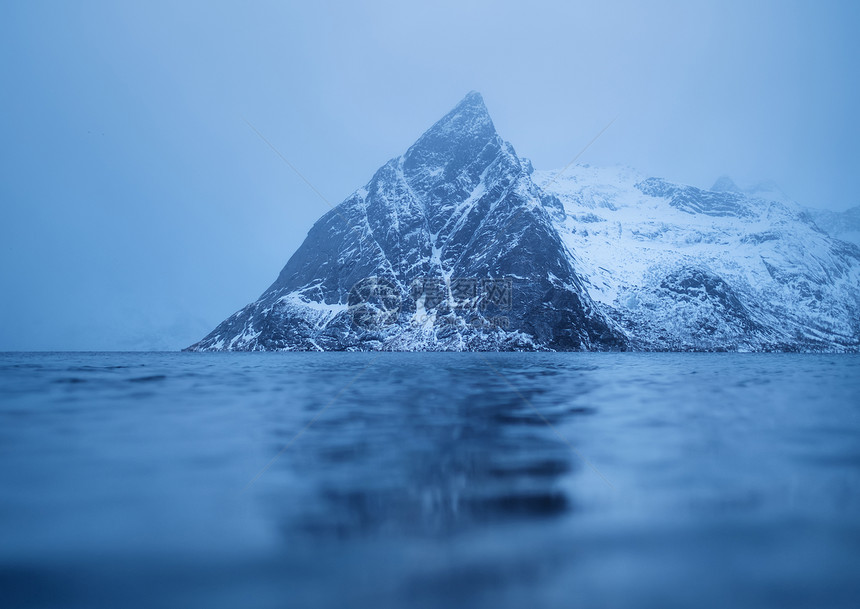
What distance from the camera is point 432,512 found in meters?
9.11

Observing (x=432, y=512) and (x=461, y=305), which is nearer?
(x=432, y=512)

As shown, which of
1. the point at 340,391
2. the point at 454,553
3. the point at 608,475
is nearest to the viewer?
the point at 454,553

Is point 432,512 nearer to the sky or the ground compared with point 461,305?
nearer to the ground

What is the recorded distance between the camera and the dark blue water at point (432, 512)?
Result: 20.7 feet

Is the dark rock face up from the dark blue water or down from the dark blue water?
up

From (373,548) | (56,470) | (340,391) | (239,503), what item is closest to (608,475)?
(373,548)

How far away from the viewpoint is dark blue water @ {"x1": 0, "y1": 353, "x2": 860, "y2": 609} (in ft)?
20.7

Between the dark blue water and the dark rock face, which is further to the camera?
the dark rock face

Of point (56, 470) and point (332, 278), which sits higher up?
point (332, 278)

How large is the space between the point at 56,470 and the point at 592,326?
514 ft

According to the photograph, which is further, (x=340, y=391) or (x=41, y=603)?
(x=340, y=391)

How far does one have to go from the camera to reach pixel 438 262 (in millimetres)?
197250

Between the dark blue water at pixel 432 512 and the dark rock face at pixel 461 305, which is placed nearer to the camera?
the dark blue water at pixel 432 512

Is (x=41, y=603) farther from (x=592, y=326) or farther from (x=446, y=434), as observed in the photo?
(x=592, y=326)
